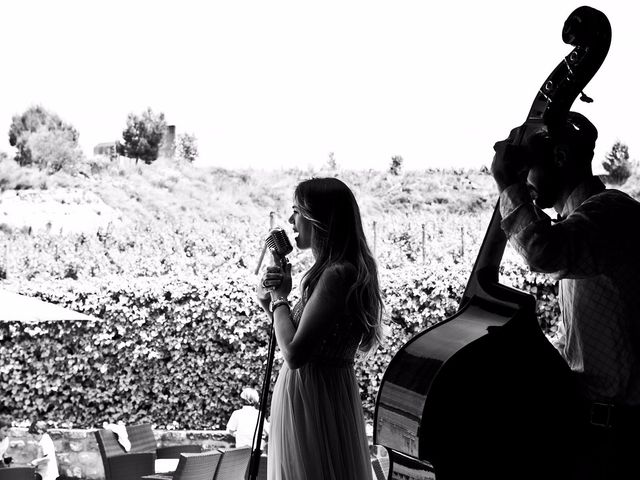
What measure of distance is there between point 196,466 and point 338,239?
9.97 ft

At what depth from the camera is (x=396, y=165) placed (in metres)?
19.4

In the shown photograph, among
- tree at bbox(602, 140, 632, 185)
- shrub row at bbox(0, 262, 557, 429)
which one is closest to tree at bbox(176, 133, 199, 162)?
tree at bbox(602, 140, 632, 185)

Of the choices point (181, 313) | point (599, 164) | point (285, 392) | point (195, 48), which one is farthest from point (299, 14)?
point (285, 392)

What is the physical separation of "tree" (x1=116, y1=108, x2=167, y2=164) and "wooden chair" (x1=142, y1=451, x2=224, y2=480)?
15.1 meters

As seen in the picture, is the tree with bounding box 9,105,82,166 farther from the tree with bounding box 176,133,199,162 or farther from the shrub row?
the shrub row

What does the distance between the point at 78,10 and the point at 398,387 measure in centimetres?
2114

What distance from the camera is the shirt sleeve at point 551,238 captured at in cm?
183

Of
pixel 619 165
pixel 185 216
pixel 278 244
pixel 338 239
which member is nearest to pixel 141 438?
pixel 278 244

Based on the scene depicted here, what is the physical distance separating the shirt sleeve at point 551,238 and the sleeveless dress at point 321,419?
2.50 feet

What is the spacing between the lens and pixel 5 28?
21031mm

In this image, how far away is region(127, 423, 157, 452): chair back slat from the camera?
24.2ft

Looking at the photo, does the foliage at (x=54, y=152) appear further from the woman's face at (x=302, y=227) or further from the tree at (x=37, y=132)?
the woman's face at (x=302, y=227)

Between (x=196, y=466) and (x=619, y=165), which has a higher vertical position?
(x=619, y=165)

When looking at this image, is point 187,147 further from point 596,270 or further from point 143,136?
point 596,270
